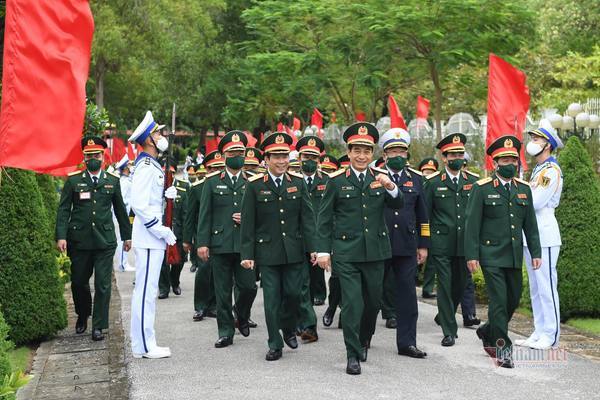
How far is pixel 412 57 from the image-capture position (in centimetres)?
2398

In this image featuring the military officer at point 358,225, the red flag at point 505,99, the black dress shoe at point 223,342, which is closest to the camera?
the military officer at point 358,225

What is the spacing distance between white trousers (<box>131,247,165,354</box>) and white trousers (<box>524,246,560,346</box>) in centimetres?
364

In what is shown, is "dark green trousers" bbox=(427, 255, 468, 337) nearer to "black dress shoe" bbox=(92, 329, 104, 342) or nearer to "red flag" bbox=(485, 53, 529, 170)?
"red flag" bbox=(485, 53, 529, 170)

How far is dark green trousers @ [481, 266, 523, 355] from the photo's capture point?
26.0 ft

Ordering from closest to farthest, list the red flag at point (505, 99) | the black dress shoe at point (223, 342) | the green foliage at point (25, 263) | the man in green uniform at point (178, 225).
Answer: the green foliage at point (25, 263)
the black dress shoe at point (223, 342)
the red flag at point (505, 99)
the man in green uniform at point (178, 225)

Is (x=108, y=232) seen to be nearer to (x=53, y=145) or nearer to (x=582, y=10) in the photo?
(x=53, y=145)

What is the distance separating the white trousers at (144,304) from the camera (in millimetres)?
8516

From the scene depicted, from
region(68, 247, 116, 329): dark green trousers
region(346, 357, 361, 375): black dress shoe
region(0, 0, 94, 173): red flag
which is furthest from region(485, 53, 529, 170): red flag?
region(0, 0, 94, 173): red flag

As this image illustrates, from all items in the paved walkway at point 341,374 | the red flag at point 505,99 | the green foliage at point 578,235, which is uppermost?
the red flag at point 505,99

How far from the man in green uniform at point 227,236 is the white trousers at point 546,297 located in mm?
2865

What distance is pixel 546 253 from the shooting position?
8.82 metres

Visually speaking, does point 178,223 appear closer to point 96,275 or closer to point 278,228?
point 96,275

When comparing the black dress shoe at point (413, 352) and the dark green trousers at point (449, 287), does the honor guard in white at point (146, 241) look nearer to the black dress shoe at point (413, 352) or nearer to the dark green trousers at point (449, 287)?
the black dress shoe at point (413, 352)

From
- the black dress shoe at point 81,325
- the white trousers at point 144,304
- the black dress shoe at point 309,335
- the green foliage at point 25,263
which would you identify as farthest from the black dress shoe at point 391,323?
the green foliage at point 25,263
